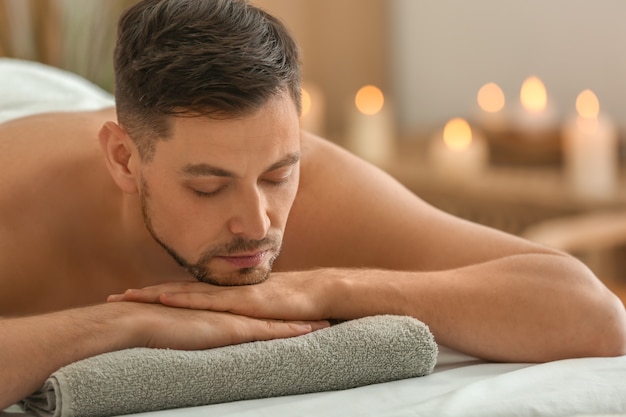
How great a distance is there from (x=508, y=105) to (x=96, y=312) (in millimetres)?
2186

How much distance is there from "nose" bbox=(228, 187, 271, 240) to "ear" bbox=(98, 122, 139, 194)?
208 mm

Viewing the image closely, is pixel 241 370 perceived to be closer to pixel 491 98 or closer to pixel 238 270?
pixel 238 270

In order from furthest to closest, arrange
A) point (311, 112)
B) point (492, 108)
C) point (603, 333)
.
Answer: point (311, 112) → point (492, 108) → point (603, 333)

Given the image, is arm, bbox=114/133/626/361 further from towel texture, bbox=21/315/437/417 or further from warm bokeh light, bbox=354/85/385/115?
warm bokeh light, bbox=354/85/385/115

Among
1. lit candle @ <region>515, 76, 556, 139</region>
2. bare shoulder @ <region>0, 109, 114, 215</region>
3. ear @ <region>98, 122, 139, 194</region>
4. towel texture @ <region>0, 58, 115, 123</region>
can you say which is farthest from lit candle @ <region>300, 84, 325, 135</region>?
ear @ <region>98, 122, 139, 194</region>

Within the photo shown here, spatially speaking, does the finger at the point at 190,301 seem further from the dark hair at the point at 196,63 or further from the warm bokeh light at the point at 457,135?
the warm bokeh light at the point at 457,135

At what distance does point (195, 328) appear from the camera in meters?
1.17

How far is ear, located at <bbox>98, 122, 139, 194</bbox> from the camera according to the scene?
4.48 ft

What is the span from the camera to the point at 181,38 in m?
1.24

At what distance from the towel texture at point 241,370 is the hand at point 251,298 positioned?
8 cm

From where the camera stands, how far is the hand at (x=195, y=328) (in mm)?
1157

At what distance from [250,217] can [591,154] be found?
5.06ft

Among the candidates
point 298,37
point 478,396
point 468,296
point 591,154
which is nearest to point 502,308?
point 468,296

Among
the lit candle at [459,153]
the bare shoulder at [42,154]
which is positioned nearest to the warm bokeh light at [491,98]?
the lit candle at [459,153]
